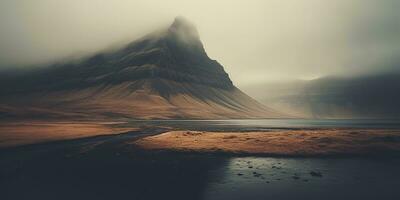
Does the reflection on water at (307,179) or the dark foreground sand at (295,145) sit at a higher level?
A: the dark foreground sand at (295,145)

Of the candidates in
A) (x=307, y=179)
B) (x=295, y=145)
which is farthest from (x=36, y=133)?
(x=307, y=179)

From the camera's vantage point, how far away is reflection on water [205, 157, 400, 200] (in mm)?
29344

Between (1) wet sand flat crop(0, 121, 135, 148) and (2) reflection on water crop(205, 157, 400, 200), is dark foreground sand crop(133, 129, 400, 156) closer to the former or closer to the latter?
(2) reflection on water crop(205, 157, 400, 200)

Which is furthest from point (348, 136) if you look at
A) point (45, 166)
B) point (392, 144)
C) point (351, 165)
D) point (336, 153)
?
point (45, 166)

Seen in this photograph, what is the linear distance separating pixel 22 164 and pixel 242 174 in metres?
30.1

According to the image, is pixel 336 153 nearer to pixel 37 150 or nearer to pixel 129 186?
pixel 129 186

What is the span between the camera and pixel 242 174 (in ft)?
124

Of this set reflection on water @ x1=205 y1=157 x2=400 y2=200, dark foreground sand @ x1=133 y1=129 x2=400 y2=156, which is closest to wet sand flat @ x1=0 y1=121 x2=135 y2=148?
dark foreground sand @ x1=133 y1=129 x2=400 y2=156

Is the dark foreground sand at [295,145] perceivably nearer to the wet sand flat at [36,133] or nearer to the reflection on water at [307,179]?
the reflection on water at [307,179]

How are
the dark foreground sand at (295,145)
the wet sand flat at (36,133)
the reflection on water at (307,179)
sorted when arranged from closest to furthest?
the reflection on water at (307,179)
the dark foreground sand at (295,145)
the wet sand flat at (36,133)

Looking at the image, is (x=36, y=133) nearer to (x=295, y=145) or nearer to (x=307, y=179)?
(x=295, y=145)

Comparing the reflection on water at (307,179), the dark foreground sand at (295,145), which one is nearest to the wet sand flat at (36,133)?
the dark foreground sand at (295,145)

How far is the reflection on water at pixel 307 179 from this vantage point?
1155 inches

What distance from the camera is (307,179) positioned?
3534cm
